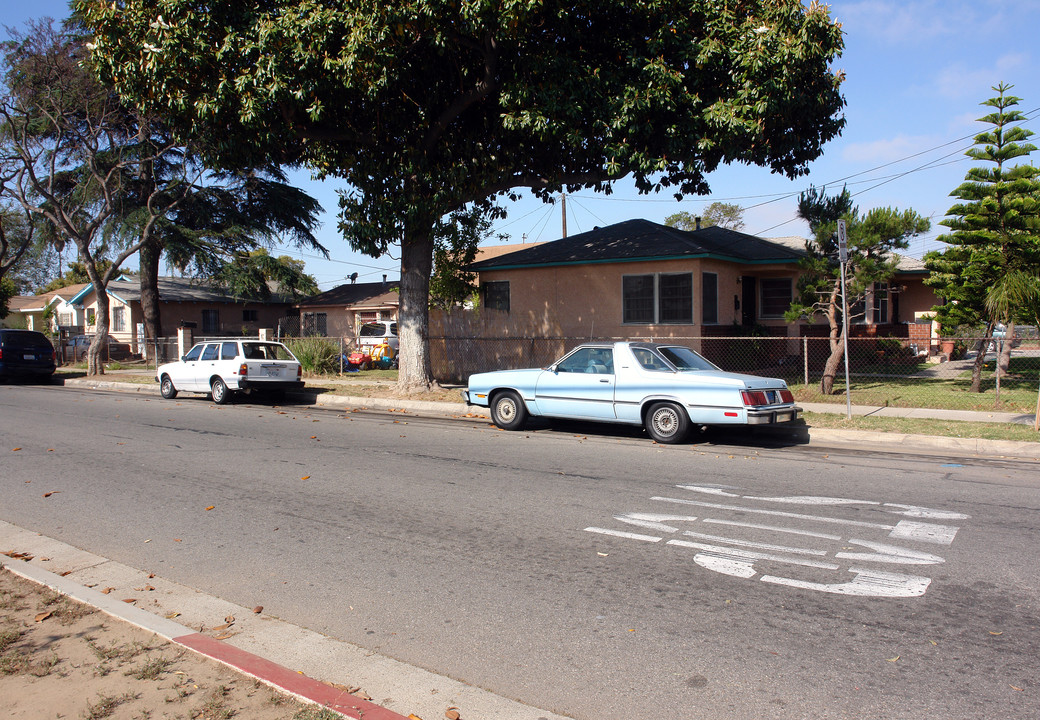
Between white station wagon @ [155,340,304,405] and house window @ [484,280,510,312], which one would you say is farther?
house window @ [484,280,510,312]

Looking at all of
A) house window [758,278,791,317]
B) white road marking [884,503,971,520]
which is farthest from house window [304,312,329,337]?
white road marking [884,503,971,520]

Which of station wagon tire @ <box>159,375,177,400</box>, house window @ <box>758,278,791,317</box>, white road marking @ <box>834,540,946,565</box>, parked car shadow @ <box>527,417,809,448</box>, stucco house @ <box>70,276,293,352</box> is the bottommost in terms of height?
white road marking @ <box>834,540,946,565</box>

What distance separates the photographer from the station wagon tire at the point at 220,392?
17.0 m

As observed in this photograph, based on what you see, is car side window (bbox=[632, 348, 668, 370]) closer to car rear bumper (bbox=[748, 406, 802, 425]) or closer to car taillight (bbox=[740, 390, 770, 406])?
car taillight (bbox=[740, 390, 770, 406])

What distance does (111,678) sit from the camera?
3.63 meters

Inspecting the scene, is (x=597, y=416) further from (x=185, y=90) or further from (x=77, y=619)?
(x=185, y=90)

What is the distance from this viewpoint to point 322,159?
55.3 ft

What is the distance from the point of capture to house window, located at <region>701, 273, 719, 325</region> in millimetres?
18875

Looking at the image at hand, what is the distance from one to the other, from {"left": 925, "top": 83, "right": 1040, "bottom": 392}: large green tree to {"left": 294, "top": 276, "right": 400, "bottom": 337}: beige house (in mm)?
25057

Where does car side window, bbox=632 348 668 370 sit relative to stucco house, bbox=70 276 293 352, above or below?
below

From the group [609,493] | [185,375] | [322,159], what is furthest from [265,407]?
[609,493]

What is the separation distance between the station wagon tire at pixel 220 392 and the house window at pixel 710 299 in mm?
11394

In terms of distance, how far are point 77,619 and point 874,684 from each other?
14.2ft

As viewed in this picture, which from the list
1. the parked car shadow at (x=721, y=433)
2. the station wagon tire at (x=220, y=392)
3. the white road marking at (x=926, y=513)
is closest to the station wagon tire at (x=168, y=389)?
the station wagon tire at (x=220, y=392)
